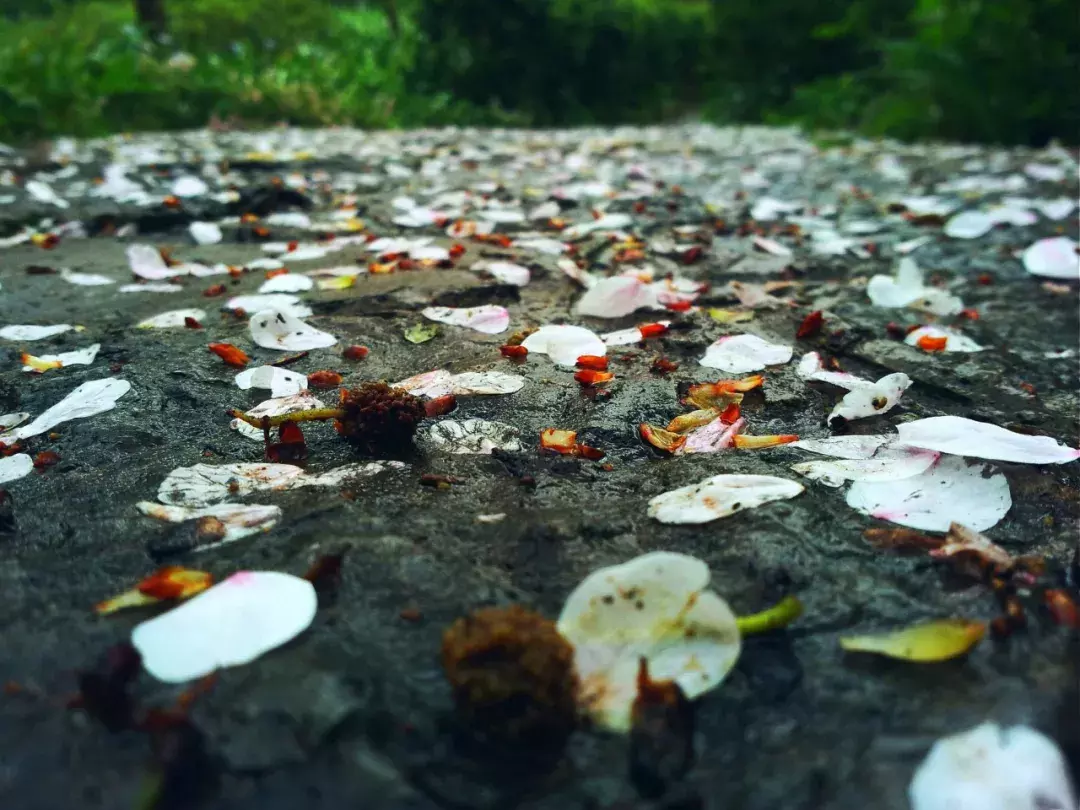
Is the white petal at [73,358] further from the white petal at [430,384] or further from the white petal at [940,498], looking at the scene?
the white petal at [940,498]

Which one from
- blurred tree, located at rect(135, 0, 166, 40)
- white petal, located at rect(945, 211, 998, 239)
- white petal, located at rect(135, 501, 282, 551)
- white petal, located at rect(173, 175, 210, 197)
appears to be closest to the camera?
white petal, located at rect(135, 501, 282, 551)

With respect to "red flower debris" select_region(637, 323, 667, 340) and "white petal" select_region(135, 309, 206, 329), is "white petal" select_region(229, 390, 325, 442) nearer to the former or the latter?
"white petal" select_region(135, 309, 206, 329)

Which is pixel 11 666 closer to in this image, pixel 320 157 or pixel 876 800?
pixel 876 800

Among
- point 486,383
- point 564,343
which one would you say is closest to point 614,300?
point 564,343

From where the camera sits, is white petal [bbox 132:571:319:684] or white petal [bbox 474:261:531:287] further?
white petal [bbox 474:261:531:287]

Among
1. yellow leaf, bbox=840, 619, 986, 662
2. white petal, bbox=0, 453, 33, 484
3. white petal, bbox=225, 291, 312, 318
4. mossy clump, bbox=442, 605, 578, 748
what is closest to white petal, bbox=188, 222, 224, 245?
white petal, bbox=225, 291, 312, 318

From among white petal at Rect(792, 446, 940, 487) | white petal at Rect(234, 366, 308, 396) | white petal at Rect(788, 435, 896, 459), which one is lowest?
white petal at Rect(234, 366, 308, 396)
